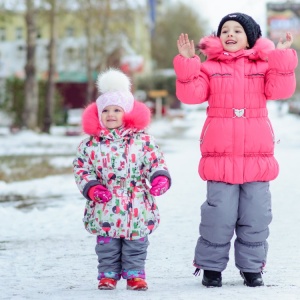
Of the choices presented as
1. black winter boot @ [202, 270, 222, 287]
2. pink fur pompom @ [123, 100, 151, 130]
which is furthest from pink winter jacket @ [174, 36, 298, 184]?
black winter boot @ [202, 270, 222, 287]

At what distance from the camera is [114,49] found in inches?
2003

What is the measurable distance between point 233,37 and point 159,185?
39.8 inches

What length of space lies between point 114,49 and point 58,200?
39.6m

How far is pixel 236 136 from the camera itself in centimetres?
579

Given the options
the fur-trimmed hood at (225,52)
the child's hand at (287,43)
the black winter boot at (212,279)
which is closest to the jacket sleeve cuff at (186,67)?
the fur-trimmed hood at (225,52)

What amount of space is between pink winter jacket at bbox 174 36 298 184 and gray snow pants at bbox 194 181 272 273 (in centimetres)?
9

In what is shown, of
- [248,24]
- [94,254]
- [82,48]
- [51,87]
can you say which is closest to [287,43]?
[248,24]

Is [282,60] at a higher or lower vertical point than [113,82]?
higher

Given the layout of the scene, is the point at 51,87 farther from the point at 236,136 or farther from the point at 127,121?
the point at 236,136

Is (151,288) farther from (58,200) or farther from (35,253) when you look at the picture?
(58,200)

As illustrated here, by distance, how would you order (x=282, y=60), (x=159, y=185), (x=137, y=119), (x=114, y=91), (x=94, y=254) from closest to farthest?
(x=159, y=185) → (x=282, y=60) → (x=137, y=119) → (x=114, y=91) → (x=94, y=254)

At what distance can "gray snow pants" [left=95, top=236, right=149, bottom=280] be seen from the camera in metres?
5.84

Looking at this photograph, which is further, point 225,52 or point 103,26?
point 103,26

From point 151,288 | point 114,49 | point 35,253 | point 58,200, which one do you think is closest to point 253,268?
point 151,288
